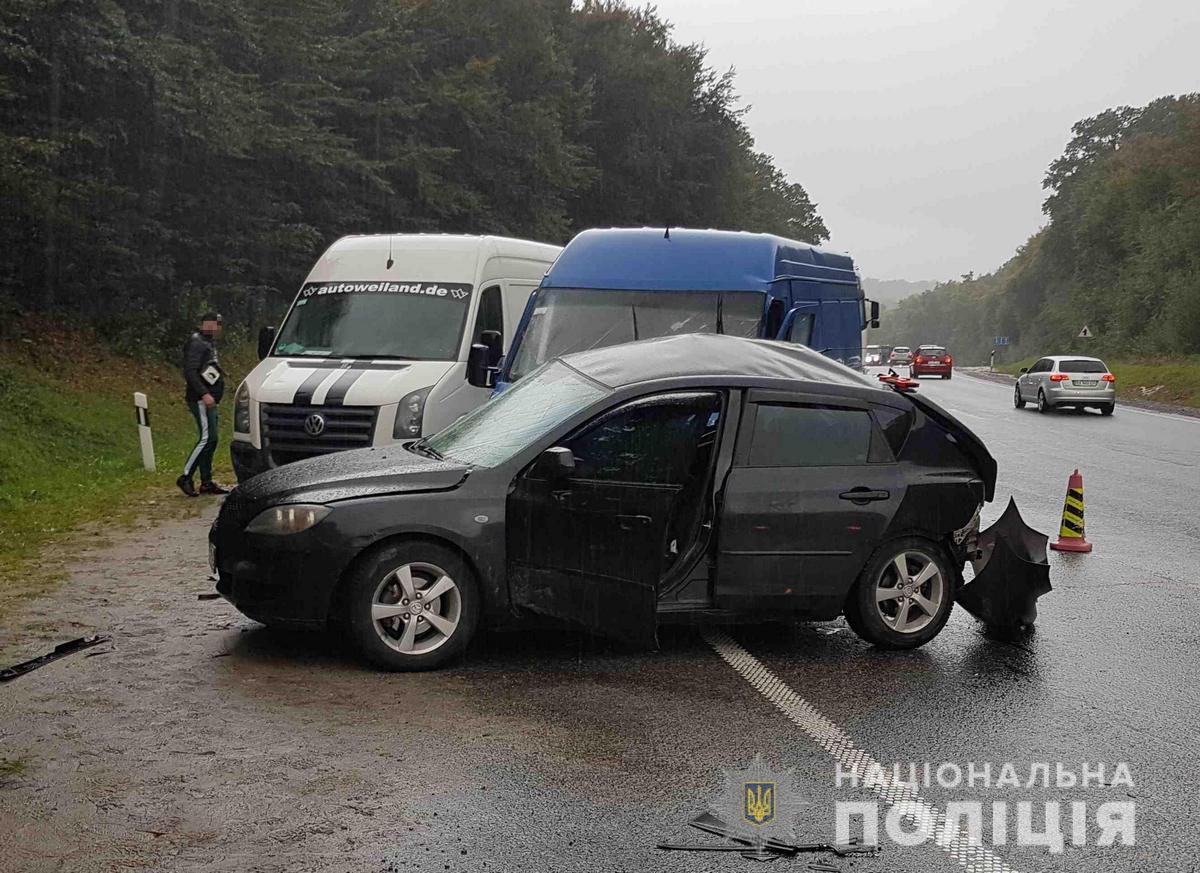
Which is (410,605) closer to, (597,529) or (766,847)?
(597,529)

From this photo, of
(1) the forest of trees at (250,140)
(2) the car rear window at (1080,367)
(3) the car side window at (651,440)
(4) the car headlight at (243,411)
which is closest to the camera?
(3) the car side window at (651,440)

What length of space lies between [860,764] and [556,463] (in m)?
2.12

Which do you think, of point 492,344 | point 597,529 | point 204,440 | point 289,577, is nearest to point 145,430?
point 204,440

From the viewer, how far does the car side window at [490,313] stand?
13.2m

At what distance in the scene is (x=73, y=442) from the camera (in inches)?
694

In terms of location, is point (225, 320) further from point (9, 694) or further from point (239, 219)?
point (9, 694)

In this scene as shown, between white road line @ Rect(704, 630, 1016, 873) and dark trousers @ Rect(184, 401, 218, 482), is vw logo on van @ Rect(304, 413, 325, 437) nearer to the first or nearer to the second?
dark trousers @ Rect(184, 401, 218, 482)

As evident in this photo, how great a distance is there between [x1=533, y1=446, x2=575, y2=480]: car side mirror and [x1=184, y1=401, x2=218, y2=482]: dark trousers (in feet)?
24.7

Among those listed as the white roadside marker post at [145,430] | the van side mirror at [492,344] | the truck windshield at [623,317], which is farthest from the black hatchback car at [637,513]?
the white roadside marker post at [145,430]

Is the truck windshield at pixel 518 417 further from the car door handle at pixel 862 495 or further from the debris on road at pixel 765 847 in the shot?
the debris on road at pixel 765 847

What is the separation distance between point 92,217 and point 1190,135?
232 feet

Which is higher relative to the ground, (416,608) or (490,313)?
(490,313)

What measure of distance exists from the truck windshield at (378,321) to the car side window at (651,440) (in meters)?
6.00

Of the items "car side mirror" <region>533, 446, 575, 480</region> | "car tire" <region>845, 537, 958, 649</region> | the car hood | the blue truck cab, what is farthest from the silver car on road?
"car side mirror" <region>533, 446, 575, 480</region>
